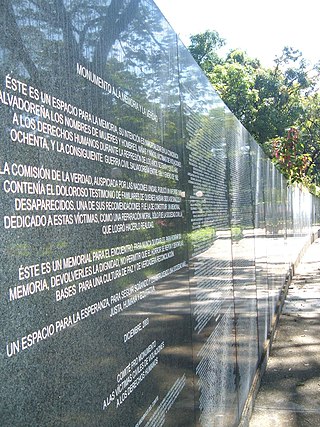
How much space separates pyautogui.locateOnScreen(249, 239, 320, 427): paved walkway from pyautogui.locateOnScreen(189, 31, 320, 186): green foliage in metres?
16.9

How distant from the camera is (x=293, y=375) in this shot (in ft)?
22.2

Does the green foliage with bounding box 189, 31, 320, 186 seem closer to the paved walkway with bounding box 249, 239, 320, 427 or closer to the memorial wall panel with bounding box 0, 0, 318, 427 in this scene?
the paved walkway with bounding box 249, 239, 320, 427

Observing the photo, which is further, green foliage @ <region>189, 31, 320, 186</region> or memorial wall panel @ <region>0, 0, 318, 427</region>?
green foliage @ <region>189, 31, 320, 186</region>

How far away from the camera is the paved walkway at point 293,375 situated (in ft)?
17.9

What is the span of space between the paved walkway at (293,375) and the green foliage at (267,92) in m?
16.9

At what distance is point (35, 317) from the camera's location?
1.52m

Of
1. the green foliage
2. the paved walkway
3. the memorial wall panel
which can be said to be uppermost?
the green foliage

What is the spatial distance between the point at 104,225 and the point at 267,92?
128ft

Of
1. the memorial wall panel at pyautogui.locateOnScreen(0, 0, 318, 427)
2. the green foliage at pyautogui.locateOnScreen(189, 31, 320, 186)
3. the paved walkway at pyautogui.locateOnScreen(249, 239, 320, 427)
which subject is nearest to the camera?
the memorial wall panel at pyautogui.locateOnScreen(0, 0, 318, 427)

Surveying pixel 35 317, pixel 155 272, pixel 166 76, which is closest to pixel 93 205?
pixel 35 317

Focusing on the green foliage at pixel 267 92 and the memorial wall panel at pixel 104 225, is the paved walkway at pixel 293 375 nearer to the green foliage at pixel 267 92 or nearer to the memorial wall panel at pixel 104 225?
the memorial wall panel at pixel 104 225

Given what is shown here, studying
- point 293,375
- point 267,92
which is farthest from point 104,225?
point 267,92

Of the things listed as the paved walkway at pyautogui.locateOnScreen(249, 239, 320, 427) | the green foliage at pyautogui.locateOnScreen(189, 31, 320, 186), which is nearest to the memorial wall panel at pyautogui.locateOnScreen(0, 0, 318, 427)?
the paved walkway at pyautogui.locateOnScreen(249, 239, 320, 427)

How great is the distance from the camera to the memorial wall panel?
58.4 inches
